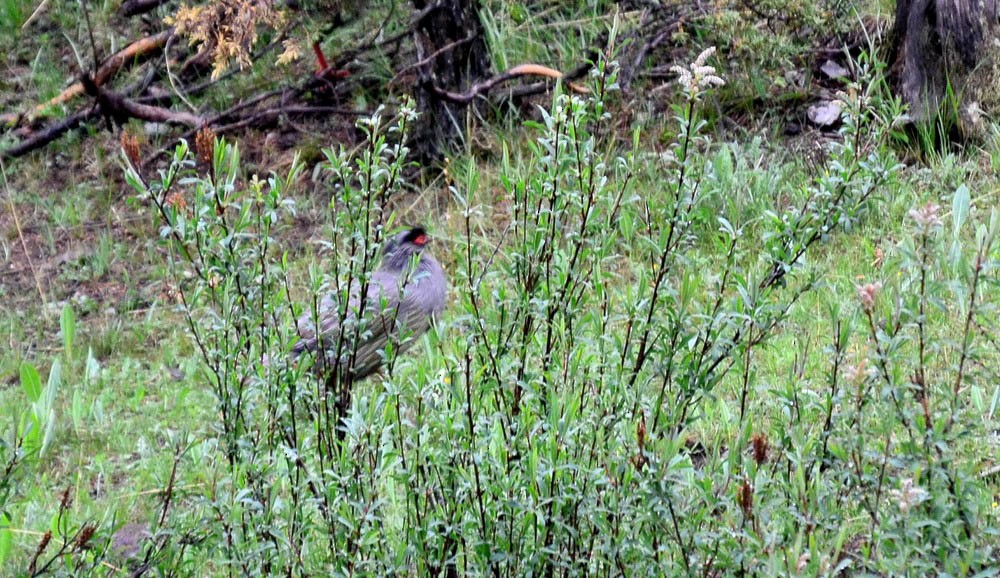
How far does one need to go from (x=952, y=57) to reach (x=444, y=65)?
289 centimetres

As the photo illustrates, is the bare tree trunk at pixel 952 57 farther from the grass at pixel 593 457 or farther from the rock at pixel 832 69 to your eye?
the grass at pixel 593 457

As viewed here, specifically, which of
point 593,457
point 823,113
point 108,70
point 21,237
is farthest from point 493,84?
point 593,457

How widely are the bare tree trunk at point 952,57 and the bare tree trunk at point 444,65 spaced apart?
8.32 ft

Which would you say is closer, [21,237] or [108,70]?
[21,237]

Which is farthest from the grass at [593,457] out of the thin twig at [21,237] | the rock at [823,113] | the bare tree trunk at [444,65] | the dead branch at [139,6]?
the dead branch at [139,6]

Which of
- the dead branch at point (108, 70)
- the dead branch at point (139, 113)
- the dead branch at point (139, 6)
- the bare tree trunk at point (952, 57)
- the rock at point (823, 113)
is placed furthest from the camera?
the dead branch at point (108, 70)

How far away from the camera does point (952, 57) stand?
6637 mm

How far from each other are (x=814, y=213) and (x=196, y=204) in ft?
4.88

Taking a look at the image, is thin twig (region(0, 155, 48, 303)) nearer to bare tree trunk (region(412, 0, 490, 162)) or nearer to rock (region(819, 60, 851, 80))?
bare tree trunk (region(412, 0, 490, 162))

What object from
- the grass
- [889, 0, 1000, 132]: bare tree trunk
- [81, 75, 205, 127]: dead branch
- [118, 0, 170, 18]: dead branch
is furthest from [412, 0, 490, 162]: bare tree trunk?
the grass

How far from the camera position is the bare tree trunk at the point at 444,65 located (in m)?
7.40

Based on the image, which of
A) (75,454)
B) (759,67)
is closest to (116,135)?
(75,454)

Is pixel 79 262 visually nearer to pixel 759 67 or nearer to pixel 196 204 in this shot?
pixel 759 67

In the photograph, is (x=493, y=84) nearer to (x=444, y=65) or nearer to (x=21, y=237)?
(x=444, y=65)
